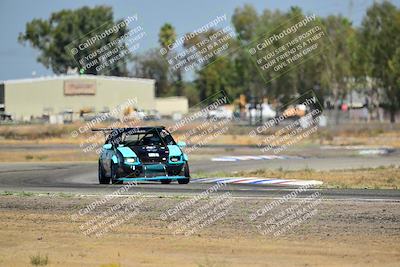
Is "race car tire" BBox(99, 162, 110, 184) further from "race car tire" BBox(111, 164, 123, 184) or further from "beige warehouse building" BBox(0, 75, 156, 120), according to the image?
"beige warehouse building" BBox(0, 75, 156, 120)

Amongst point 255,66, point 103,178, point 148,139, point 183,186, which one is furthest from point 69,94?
point 183,186

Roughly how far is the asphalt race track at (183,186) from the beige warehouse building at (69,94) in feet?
158

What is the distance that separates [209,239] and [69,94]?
79465 mm

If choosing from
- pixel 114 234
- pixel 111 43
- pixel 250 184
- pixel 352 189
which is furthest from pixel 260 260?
pixel 111 43

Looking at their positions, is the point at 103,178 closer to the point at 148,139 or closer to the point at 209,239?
the point at 148,139

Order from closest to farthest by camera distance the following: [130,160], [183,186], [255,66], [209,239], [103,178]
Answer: [209,239] → [130,160] → [183,186] → [103,178] → [255,66]

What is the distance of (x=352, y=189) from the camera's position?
69.8 ft

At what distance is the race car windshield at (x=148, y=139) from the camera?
22.8 metres

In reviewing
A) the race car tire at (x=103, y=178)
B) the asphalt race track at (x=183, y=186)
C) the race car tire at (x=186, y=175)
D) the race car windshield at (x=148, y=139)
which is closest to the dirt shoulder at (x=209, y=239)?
the asphalt race track at (x=183, y=186)

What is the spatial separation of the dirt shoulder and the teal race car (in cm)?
471

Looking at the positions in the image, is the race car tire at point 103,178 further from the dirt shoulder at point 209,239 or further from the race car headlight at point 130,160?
the dirt shoulder at point 209,239

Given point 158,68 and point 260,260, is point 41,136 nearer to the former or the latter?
point 260,260

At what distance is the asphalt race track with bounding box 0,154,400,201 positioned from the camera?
19.8 meters

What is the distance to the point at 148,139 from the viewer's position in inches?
899
